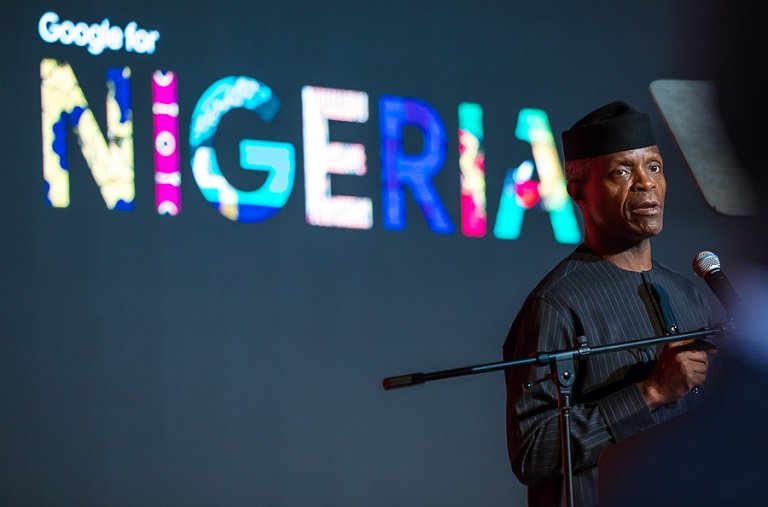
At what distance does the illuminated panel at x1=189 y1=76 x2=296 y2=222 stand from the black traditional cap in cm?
205

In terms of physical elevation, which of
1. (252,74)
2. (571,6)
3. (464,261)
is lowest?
(464,261)

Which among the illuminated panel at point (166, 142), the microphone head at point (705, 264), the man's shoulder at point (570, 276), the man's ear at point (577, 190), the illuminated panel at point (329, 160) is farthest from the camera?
the illuminated panel at point (329, 160)

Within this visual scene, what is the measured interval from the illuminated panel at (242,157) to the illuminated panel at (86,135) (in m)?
0.26

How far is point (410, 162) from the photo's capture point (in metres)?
4.80

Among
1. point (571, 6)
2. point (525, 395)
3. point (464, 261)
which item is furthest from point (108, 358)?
point (571, 6)

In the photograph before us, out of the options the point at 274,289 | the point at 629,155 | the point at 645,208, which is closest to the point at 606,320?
the point at 645,208

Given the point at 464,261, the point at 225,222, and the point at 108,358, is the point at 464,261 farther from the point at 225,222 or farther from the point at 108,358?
the point at 108,358

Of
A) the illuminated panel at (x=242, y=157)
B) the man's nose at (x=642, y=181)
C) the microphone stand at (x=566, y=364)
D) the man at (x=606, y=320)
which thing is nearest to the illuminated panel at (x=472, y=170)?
the illuminated panel at (x=242, y=157)

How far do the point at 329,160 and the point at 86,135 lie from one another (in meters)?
0.95

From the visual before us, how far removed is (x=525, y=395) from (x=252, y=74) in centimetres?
250

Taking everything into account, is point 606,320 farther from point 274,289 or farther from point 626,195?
point 274,289

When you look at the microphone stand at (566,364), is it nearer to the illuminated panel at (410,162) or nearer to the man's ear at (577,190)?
the man's ear at (577,190)

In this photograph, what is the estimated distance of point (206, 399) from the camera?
14.3 feet

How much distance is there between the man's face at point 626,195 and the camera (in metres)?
2.54
